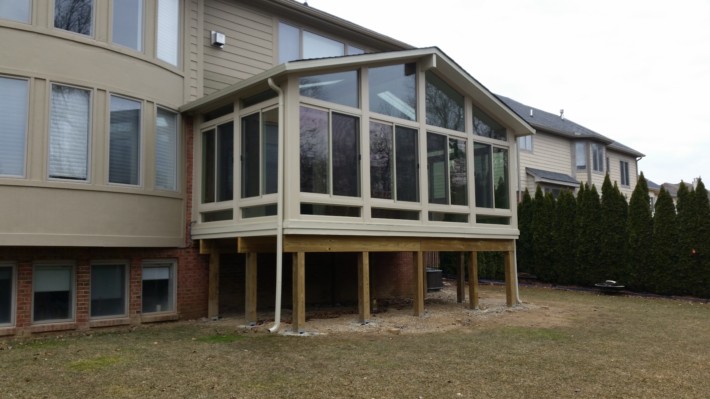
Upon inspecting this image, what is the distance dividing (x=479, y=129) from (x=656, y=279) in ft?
21.4

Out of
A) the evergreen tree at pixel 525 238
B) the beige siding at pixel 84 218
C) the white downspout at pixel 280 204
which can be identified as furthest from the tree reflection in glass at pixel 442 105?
the evergreen tree at pixel 525 238

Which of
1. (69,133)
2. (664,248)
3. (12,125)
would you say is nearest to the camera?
(12,125)

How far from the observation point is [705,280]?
13.3 meters

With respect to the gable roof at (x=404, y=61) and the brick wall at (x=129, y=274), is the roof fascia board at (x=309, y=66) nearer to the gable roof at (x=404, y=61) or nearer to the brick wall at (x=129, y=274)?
the gable roof at (x=404, y=61)

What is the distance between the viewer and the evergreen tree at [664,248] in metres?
13.9

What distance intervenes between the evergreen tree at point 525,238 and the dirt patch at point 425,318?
17.5 ft

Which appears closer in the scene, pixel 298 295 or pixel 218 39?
pixel 298 295

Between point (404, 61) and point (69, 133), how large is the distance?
5.95m

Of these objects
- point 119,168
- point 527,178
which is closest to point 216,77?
point 119,168

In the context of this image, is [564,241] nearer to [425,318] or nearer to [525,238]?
[525,238]

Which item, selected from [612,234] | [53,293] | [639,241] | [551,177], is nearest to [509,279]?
[639,241]

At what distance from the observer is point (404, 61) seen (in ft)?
34.6

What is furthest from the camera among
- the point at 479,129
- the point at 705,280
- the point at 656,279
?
the point at 656,279

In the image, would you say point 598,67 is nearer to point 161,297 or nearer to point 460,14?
point 460,14
